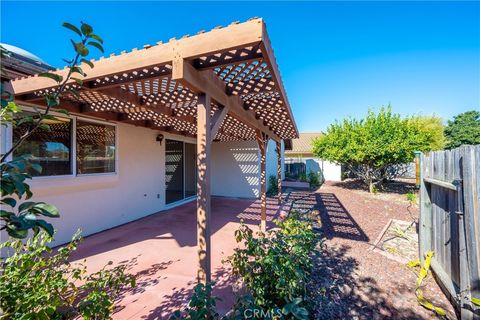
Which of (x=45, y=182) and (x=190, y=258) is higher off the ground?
(x=45, y=182)

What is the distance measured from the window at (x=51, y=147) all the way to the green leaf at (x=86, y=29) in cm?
383

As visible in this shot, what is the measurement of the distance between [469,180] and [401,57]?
8323 mm

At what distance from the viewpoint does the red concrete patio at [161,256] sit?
2715 mm

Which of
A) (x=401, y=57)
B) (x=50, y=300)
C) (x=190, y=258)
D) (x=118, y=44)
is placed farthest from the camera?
(x=401, y=57)

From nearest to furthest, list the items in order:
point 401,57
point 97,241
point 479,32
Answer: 1. point 97,241
2. point 479,32
3. point 401,57

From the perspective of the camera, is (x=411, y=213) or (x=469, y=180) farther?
(x=411, y=213)

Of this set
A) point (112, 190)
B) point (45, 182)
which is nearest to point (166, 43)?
point (45, 182)

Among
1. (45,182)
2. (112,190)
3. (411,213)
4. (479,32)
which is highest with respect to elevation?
(479,32)

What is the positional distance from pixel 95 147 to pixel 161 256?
320cm

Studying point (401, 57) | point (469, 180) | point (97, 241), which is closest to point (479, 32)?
point (401, 57)

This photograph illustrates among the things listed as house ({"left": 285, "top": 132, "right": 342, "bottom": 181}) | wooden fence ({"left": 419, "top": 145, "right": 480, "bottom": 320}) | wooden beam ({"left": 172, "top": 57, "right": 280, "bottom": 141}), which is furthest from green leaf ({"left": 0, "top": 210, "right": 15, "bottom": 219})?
house ({"left": 285, "top": 132, "right": 342, "bottom": 181})

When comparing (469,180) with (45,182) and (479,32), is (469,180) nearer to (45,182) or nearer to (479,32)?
(45,182)

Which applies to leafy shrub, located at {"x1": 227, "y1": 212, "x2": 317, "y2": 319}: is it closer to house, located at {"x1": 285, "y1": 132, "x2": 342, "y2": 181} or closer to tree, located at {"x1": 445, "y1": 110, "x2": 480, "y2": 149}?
house, located at {"x1": 285, "y1": 132, "x2": 342, "y2": 181}

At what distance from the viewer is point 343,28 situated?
715 cm
